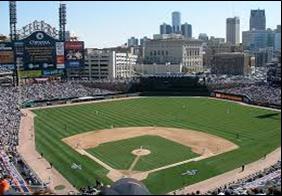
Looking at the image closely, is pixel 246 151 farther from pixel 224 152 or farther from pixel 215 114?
pixel 215 114

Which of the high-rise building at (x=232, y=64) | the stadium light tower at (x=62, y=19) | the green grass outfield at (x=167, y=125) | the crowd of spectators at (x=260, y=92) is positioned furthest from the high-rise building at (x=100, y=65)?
the crowd of spectators at (x=260, y=92)

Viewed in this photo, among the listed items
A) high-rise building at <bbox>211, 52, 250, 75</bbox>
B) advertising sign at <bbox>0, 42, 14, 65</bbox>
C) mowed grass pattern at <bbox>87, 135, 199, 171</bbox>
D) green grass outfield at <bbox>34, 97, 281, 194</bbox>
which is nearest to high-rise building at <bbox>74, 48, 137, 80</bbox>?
advertising sign at <bbox>0, 42, 14, 65</bbox>

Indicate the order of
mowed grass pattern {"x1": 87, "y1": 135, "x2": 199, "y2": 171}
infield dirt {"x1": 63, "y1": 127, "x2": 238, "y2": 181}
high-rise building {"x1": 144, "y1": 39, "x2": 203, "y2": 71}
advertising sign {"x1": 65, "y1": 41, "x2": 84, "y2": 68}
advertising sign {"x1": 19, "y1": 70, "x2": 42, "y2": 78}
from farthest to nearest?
1. high-rise building {"x1": 144, "y1": 39, "x2": 203, "y2": 71}
2. advertising sign {"x1": 65, "y1": 41, "x2": 84, "y2": 68}
3. advertising sign {"x1": 19, "y1": 70, "x2": 42, "y2": 78}
4. infield dirt {"x1": 63, "y1": 127, "x2": 238, "y2": 181}
5. mowed grass pattern {"x1": 87, "y1": 135, "x2": 199, "y2": 171}

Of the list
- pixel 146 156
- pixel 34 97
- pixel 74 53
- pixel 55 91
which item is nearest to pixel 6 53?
pixel 34 97

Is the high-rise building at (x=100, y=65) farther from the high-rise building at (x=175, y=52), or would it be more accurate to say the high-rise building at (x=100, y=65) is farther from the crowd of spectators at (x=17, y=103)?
the high-rise building at (x=175, y=52)

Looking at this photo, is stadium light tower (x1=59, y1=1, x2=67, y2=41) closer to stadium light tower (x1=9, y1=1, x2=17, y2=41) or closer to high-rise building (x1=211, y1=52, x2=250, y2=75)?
stadium light tower (x1=9, y1=1, x2=17, y2=41)

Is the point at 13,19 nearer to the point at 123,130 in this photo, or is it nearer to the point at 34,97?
the point at 34,97
